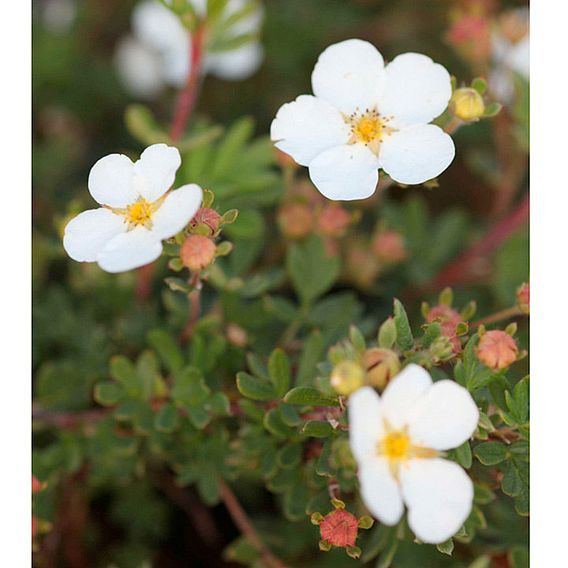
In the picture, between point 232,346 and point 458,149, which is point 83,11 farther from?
point 232,346

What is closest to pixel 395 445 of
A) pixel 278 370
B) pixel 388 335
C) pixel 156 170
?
pixel 388 335

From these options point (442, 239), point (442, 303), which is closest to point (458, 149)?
point (442, 239)

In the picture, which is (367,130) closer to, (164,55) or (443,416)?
(443,416)

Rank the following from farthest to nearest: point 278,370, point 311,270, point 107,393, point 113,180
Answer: point 311,270 → point 107,393 → point 278,370 → point 113,180

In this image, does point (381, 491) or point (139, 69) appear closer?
point (381, 491)

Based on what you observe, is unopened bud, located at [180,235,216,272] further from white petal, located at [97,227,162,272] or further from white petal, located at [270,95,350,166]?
white petal, located at [270,95,350,166]

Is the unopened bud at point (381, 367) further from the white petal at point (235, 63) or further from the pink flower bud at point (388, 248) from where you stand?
the white petal at point (235, 63)

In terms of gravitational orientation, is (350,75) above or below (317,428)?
above
